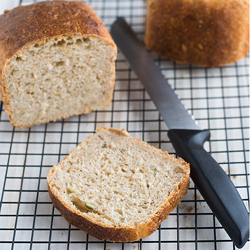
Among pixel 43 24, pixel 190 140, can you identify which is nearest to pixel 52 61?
pixel 43 24

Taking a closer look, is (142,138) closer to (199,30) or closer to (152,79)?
(152,79)

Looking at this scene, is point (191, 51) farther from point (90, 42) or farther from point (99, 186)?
point (99, 186)

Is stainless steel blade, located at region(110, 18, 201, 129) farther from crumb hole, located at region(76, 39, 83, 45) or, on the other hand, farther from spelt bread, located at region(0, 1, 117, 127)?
crumb hole, located at region(76, 39, 83, 45)

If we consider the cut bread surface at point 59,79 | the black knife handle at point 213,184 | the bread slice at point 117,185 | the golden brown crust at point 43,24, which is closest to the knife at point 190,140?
the black knife handle at point 213,184

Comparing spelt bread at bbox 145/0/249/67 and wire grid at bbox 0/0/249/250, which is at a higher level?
→ spelt bread at bbox 145/0/249/67

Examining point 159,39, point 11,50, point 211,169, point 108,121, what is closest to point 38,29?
point 11,50

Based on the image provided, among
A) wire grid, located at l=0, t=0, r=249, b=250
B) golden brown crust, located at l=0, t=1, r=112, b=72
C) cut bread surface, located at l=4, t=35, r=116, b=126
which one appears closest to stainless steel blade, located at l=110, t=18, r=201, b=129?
wire grid, located at l=0, t=0, r=249, b=250
